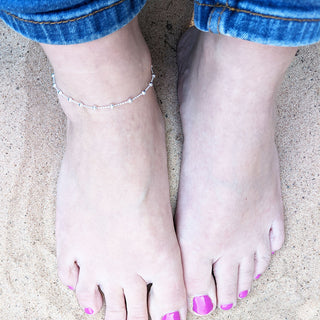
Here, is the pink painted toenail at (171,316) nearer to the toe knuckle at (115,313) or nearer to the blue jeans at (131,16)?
the toe knuckle at (115,313)

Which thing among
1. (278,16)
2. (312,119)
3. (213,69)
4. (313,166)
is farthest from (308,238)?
(278,16)

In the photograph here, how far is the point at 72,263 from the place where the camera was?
900mm

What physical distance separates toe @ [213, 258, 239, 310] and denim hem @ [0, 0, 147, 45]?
0.57 meters

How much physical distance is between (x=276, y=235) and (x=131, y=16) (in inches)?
23.9

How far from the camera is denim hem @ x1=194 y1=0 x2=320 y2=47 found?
0.53 meters

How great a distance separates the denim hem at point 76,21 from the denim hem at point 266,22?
4.6 inches

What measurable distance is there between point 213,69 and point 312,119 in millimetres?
372

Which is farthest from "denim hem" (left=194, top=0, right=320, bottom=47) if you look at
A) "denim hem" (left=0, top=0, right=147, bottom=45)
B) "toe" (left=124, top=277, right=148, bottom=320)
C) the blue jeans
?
"toe" (left=124, top=277, right=148, bottom=320)

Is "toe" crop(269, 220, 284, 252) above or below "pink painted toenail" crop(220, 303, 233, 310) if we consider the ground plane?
above

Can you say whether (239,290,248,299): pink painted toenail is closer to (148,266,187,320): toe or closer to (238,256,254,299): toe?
(238,256,254,299): toe

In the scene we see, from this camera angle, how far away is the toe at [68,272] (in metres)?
0.90

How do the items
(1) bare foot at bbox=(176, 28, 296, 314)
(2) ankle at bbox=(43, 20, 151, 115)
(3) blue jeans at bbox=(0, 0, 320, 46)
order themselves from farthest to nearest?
1. (1) bare foot at bbox=(176, 28, 296, 314)
2. (2) ankle at bbox=(43, 20, 151, 115)
3. (3) blue jeans at bbox=(0, 0, 320, 46)

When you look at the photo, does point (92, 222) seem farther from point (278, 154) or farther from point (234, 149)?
point (278, 154)

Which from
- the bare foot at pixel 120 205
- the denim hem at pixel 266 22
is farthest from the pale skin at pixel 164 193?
the denim hem at pixel 266 22
